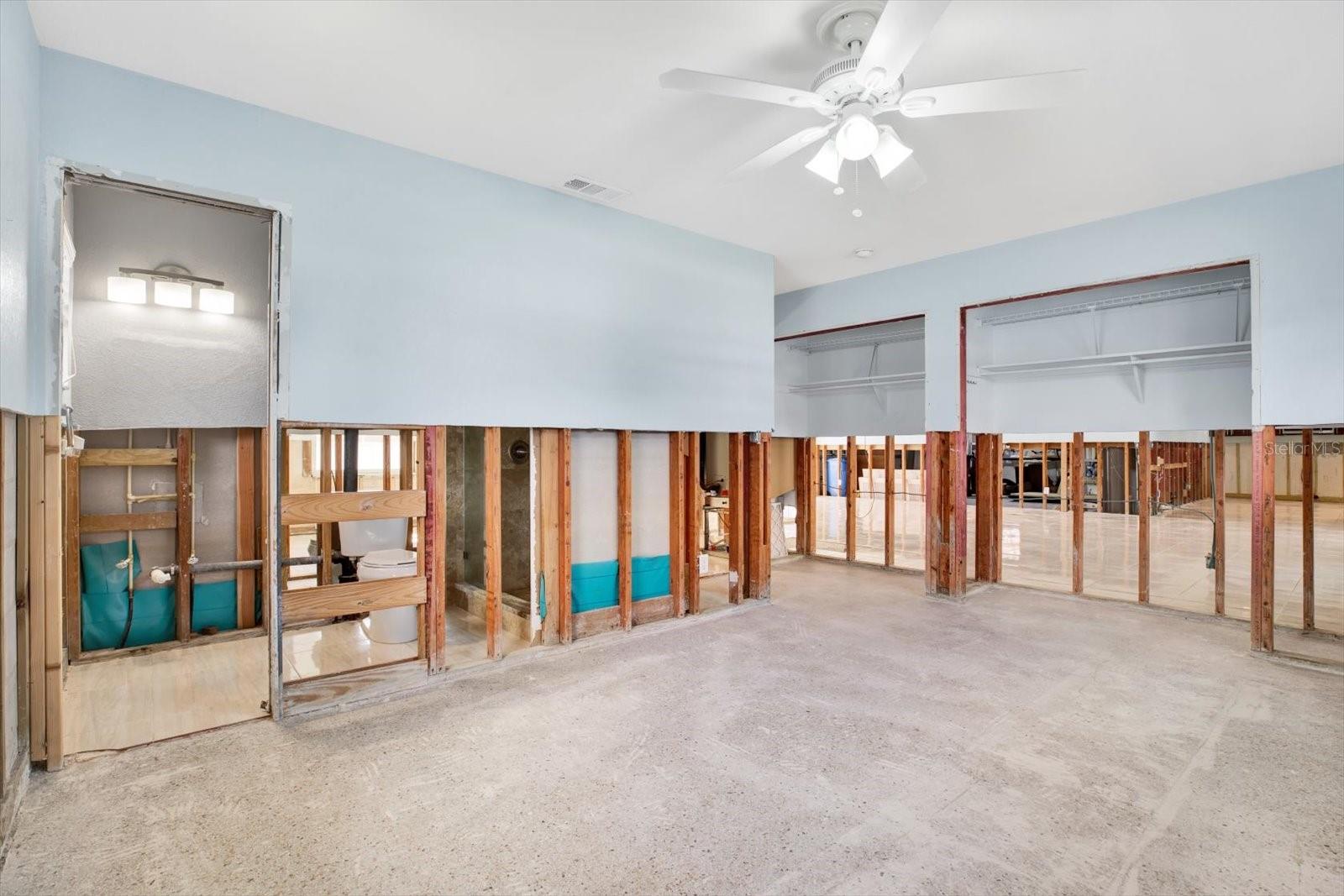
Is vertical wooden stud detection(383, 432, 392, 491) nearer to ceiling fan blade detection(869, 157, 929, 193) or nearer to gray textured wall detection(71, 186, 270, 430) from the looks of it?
gray textured wall detection(71, 186, 270, 430)

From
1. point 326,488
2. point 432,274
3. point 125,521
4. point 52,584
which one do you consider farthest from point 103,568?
point 432,274

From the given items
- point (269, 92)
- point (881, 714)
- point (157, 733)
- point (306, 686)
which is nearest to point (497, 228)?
point (269, 92)

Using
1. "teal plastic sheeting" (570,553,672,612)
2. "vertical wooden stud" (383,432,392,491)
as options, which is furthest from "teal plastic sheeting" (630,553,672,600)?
"vertical wooden stud" (383,432,392,491)

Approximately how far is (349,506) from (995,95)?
3463 millimetres

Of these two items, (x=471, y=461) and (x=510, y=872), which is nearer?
(x=510, y=872)

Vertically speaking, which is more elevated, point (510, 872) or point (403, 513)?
point (403, 513)

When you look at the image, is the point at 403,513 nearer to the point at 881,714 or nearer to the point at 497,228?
the point at 497,228

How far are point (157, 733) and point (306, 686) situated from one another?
2.02 feet

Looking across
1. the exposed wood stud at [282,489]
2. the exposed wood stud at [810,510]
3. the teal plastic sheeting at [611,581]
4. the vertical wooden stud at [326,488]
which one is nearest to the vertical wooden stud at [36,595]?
the exposed wood stud at [282,489]

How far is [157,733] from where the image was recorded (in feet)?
9.45

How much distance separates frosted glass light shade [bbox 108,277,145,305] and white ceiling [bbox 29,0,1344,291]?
57.0 inches

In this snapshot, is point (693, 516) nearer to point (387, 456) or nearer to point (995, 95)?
point (387, 456)

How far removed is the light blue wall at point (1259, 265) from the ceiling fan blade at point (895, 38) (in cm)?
337

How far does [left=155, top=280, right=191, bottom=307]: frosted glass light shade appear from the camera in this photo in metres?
3.73
